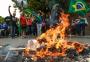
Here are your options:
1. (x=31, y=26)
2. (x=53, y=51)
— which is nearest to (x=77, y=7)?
(x=31, y=26)

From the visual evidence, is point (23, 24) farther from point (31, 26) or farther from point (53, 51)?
point (53, 51)

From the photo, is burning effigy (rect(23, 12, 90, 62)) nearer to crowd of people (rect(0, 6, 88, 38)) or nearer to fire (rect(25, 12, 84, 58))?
fire (rect(25, 12, 84, 58))

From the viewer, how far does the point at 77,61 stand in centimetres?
1036

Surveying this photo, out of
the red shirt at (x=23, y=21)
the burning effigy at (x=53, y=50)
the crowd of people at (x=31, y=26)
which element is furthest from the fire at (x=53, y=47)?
the red shirt at (x=23, y=21)

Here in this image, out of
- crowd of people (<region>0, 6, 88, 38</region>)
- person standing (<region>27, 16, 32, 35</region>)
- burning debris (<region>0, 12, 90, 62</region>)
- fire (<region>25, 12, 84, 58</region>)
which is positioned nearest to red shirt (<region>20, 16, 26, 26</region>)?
crowd of people (<region>0, 6, 88, 38</region>)

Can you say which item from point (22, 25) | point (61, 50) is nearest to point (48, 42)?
point (61, 50)

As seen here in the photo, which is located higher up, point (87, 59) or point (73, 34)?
point (87, 59)

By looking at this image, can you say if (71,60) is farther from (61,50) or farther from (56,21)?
(56,21)

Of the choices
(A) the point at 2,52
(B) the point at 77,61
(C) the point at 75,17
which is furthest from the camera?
(C) the point at 75,17

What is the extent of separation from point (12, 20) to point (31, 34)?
1.44 meters

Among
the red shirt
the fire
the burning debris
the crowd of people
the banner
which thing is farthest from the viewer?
the banner

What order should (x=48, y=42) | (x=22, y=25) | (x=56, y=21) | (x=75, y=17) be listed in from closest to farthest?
(x=48, y=42) → (x=56, y=21) → (x=22, y=25) → (x=75, y=17)

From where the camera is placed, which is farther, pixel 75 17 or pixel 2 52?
pixel 75 17

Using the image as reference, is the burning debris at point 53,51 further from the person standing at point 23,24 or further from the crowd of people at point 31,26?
the person standing at point 23,24
